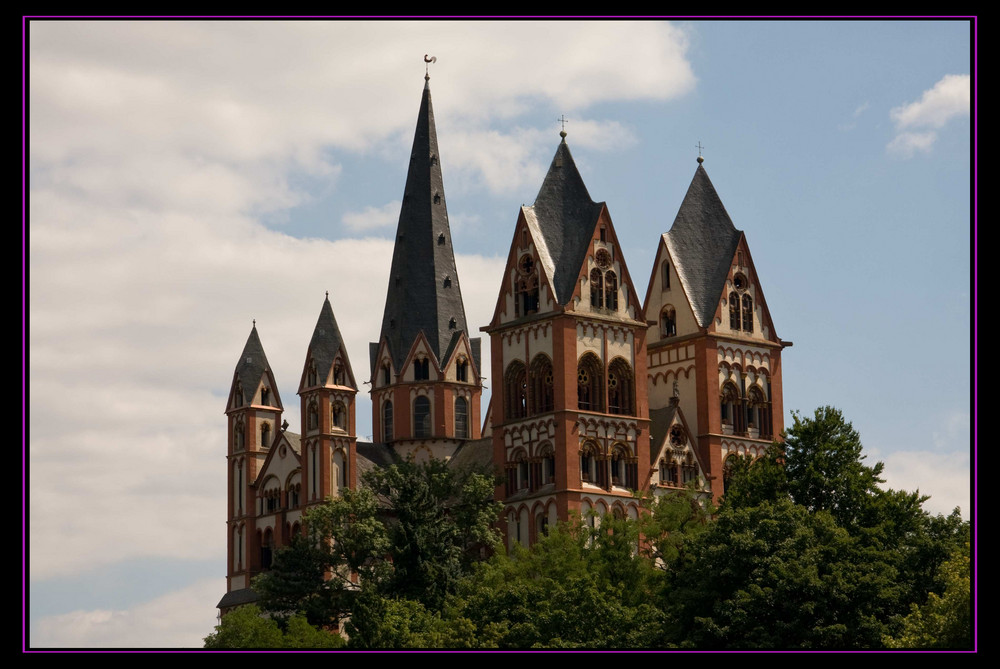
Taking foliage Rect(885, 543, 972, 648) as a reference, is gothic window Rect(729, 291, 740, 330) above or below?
above

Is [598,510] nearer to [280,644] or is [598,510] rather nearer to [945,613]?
[280,644]

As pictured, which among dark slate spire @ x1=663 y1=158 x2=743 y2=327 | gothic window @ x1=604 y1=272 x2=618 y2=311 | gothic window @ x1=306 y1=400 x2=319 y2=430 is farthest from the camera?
gothic window @ x1=306 y1=400 x2=319 y2=430

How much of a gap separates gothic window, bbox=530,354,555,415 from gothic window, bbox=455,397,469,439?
46.3ft

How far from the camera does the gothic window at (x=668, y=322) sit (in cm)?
9431

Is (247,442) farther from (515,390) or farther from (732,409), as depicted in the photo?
(732,409)

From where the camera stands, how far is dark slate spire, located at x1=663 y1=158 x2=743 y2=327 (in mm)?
93625

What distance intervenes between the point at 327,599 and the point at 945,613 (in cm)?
3591

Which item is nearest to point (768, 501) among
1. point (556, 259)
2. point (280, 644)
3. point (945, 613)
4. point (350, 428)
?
point (945, 613)

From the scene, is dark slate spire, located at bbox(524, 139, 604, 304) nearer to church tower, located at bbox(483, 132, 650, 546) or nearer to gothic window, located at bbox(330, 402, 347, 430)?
church tower, located at bbox(483, 132, 650, 546)

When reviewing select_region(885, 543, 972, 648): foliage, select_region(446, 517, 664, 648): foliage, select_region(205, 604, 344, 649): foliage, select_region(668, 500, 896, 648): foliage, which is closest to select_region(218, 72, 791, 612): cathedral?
select_region(446, 517, 664, 648): foliage

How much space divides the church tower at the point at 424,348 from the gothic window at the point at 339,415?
609cm

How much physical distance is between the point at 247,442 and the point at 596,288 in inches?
1020

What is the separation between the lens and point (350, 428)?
94938 millimetres

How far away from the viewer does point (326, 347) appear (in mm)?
95125
